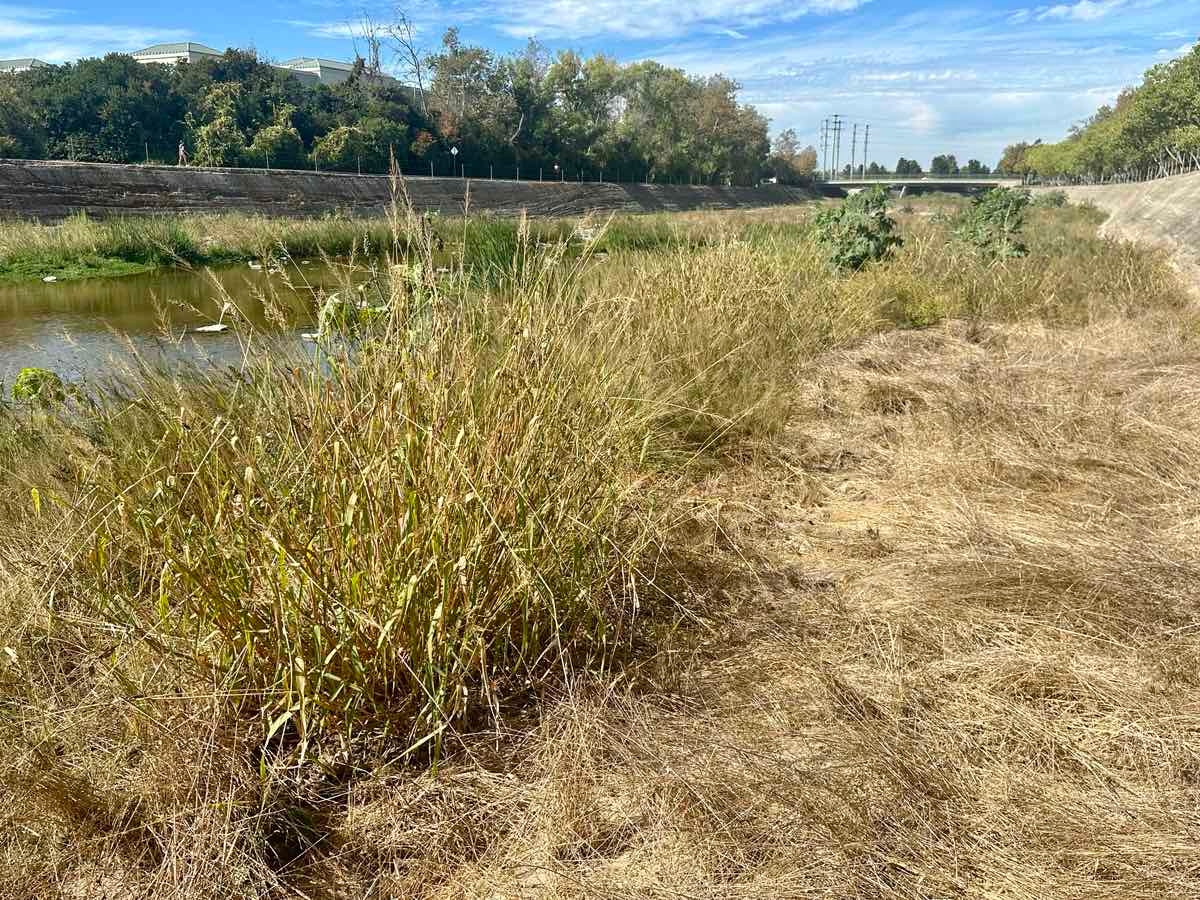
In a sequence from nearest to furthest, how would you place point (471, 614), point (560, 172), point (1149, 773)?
point (1149, 773), point (471, 614), point (560, 172)

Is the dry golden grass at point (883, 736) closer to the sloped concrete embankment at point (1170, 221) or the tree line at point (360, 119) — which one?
the sloped concrete embankment at point (1170, 221)

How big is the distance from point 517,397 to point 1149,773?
162 centimetres

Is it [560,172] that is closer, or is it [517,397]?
[517,397]

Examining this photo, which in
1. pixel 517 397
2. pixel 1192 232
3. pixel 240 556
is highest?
pixel 1192 232

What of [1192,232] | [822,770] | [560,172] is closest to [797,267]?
[1192,232]

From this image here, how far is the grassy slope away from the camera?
4.85 ft

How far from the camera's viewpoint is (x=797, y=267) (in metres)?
6.98

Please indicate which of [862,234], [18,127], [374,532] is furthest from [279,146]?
[374,532]

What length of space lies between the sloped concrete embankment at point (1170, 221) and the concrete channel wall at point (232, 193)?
271 inches

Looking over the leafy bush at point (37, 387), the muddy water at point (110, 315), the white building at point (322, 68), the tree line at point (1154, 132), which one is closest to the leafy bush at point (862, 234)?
the muddy water at point (110, 315)

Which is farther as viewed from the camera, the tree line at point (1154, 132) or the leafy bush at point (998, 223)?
the tree line at point (1154, 132)

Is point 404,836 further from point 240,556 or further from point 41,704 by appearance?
point 41,704

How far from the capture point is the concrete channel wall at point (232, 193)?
18.0m

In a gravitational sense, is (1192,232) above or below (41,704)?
above
